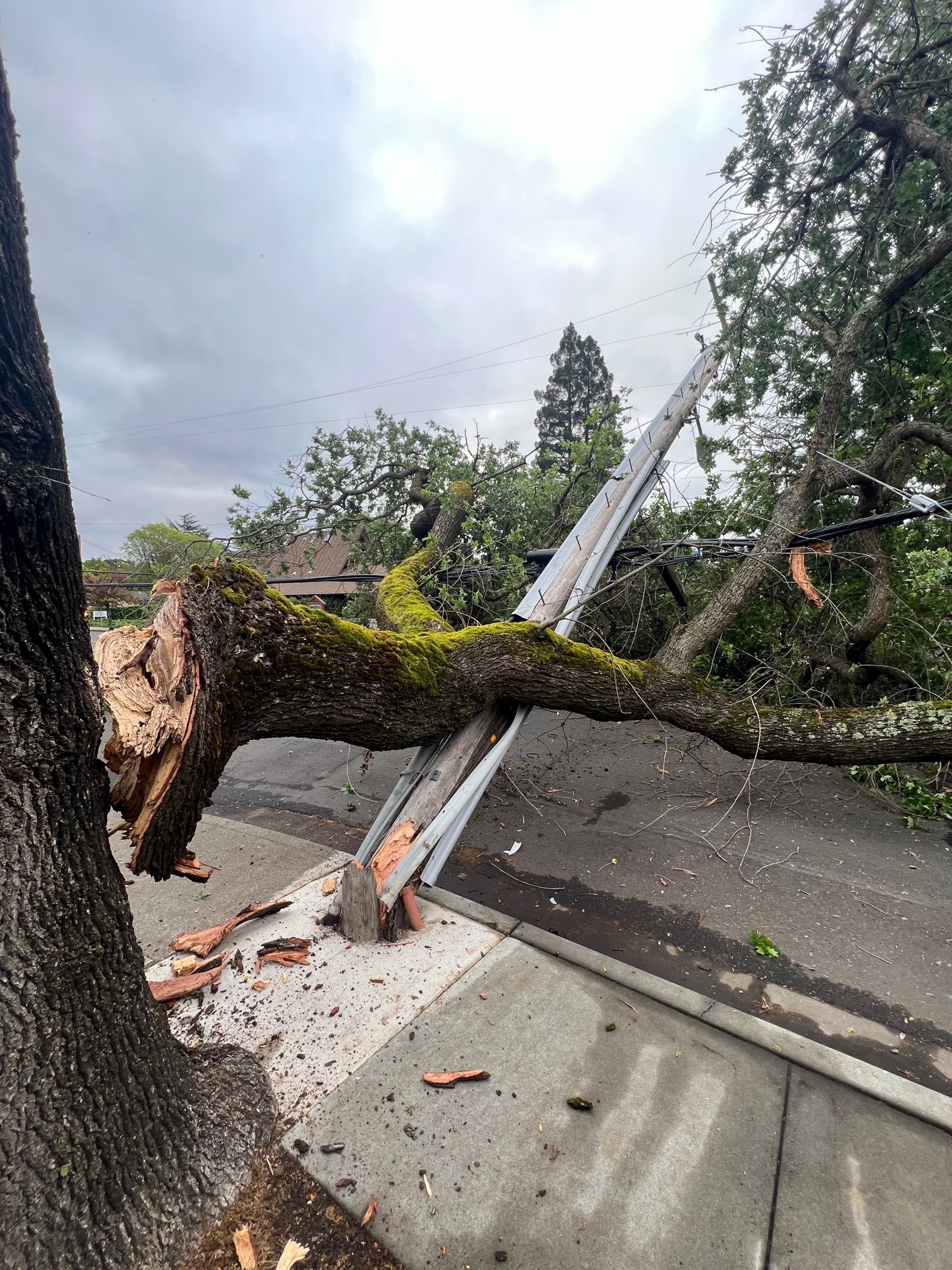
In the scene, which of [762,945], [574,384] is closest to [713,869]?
[762,945]

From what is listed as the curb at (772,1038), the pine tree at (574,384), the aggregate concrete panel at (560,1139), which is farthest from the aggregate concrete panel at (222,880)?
the pine tree at (574,384)

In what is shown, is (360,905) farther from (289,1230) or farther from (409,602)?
(409,602)

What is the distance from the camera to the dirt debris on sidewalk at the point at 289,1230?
4.61 ft

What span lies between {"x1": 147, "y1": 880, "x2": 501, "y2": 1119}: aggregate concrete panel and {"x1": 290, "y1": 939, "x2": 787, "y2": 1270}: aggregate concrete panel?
0.37ft

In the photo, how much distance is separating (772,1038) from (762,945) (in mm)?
918

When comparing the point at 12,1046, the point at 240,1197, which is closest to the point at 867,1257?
the point at 240,1197

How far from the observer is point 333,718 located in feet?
7.50

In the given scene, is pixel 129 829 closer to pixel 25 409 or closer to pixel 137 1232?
pixel 137 1232

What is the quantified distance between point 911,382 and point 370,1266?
768 centimetres

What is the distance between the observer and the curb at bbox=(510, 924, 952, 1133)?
1890 millimetres

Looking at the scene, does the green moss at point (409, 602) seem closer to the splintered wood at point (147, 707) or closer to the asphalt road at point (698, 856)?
the splintered wood at point (147, 707)

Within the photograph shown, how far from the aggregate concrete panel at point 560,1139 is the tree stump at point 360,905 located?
585mm

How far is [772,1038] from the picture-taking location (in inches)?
84.8

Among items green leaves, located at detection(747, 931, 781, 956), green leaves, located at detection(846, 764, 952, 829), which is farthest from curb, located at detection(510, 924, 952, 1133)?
green leaves, located at detection(846, 764, 952, 829)
